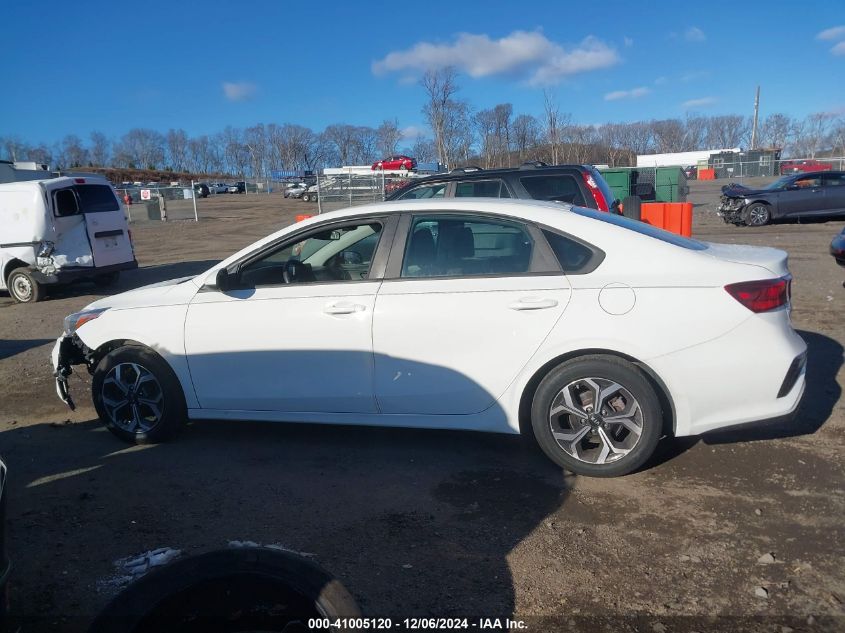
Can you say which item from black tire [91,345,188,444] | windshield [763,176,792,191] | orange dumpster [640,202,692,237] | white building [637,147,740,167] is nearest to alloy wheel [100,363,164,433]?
black tire [91,345,188,444]

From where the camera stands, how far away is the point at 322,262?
4891mm

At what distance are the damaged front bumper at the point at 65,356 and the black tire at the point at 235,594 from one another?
313 centimetres

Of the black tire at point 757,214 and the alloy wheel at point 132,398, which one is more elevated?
the black tire at point 757,214

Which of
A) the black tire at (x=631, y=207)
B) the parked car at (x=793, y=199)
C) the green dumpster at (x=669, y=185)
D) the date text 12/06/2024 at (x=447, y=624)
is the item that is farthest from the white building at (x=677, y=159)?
the date text 12/06/2024 at (x=447, y=624)

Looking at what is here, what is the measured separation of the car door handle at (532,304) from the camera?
399 centimetres

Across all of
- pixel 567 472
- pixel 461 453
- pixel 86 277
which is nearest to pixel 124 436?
pixel 461 453

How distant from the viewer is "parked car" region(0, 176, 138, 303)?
11.4 m

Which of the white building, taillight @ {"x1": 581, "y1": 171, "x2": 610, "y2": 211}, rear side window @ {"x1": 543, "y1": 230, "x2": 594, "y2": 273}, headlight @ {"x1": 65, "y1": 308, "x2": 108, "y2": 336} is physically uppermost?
the white building

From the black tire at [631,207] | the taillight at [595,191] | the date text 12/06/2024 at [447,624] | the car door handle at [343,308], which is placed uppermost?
the taillight at [595,191]

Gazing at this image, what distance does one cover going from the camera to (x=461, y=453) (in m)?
4.56

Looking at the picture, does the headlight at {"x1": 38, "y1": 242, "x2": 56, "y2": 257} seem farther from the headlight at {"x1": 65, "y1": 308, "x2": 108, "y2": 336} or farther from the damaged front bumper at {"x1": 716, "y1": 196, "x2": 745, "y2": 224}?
the damaged front bumper at {"x1": 716, "y1": 196, "x2": 745, "y2": 224}

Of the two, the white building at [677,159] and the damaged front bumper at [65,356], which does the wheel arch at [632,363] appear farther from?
the white building at [677,159]

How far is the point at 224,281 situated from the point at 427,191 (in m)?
5.03

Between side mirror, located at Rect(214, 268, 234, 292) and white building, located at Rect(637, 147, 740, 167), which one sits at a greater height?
white building, located at Rect(637, 147, 740, 167)
